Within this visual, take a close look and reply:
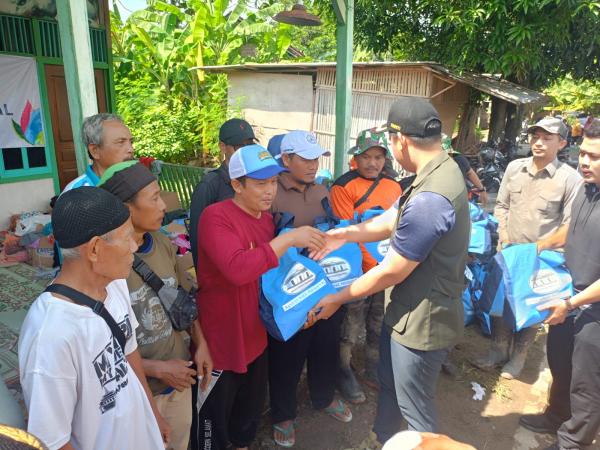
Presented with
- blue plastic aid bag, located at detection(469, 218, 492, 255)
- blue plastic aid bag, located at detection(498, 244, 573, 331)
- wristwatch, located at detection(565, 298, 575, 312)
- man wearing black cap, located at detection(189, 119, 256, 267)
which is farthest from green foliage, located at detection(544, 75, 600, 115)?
man wearing black cap, located at detection(189, 119, 256, 267)

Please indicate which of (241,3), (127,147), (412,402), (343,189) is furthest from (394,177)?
(241,3)

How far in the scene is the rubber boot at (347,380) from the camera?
3264 millimetres

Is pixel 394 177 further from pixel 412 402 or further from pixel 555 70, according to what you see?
pixel 555 70

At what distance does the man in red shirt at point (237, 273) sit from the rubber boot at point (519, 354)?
2.31 meters

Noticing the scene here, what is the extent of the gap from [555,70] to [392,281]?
1093 cm

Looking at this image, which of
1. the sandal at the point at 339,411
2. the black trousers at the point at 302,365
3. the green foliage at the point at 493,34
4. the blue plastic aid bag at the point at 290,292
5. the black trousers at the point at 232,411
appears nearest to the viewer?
the blue plastic aid bag at the point at 290,292

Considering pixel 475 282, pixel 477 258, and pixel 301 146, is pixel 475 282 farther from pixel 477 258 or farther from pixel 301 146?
pixel 301 146

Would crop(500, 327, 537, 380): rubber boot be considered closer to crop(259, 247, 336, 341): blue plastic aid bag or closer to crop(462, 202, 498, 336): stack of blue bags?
crop(462, 202, 498, 336): stack of blue bags

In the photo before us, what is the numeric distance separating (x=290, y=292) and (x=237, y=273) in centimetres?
35

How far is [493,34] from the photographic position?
8375mm

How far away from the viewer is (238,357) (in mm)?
2230

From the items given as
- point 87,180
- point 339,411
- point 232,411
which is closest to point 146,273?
point 87,180

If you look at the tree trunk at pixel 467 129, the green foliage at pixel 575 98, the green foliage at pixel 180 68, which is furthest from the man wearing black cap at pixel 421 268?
the green foliage at pixel 575 98

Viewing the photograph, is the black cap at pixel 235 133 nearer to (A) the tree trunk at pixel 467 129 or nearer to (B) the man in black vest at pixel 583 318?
(B) the man in black vest at pixel 583 318
